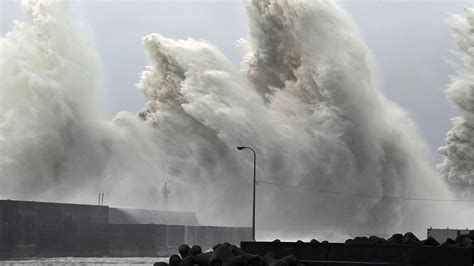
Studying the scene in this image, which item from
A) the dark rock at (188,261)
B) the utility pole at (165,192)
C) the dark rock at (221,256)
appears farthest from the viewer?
the utility pole at (165,192)

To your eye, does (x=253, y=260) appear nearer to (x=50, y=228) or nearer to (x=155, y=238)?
(x=50, y=228)

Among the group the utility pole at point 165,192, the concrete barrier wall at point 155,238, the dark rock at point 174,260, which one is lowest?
the dark rock at point 174,260

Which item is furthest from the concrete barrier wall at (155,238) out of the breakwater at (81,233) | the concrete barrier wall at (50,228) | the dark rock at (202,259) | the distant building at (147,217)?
the dark rock at (202,259)

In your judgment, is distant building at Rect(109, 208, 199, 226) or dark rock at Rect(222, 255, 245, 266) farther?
distant building at Rect(109, 208, 199, 226)

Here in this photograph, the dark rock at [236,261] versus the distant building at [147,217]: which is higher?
the distant building at [147,217]

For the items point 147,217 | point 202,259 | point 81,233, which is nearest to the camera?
point 202,259

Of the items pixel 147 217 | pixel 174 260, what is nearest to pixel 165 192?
pixel 147 217

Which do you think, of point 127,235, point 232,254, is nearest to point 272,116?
point 127,235

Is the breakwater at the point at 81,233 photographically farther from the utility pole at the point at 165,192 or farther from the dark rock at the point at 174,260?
the dark rock at the point at 174,260

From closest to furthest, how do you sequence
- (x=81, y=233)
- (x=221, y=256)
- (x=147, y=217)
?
(x=221, y=256) → (x=81, y=233) → (x=147, y=217)

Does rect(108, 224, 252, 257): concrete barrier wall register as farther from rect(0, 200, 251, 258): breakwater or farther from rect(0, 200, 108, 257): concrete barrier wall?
rect(0, 200, 108, 257): concrete barrier wall

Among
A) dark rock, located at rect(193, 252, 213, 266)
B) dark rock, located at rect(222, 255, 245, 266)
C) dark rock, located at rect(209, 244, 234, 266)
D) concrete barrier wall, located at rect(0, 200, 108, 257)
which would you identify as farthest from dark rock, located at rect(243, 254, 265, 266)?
concrete barrier wall, located at rect(0, 200, 108, 257)

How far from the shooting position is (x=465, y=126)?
208ft

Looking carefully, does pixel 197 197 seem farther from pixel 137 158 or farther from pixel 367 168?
pixel 367 168
